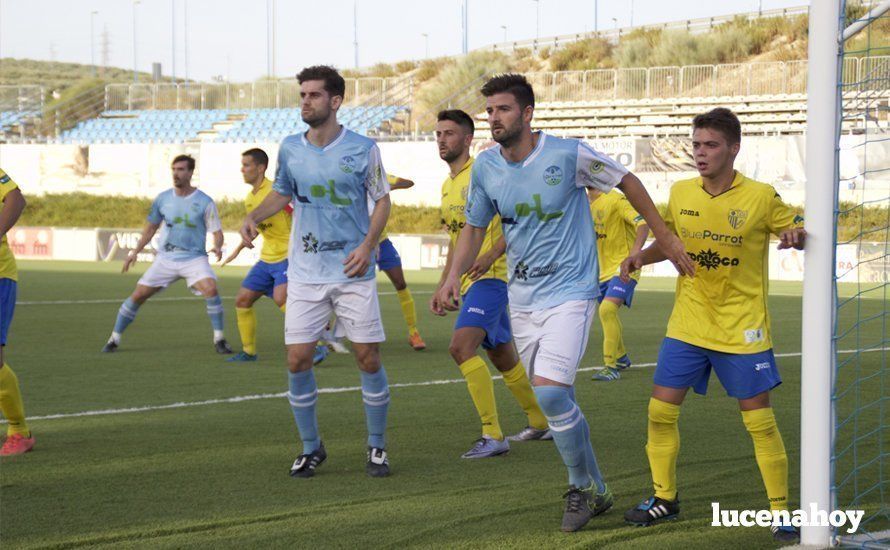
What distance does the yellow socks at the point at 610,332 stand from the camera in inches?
428

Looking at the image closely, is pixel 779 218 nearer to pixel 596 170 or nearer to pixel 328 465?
pixel 596 170

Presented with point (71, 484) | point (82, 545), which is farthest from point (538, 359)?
point (71, 484)

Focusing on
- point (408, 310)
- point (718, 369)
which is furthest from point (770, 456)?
point (408, 310)

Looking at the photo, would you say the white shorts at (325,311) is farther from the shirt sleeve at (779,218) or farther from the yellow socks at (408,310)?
the yellow socks at (408,310)

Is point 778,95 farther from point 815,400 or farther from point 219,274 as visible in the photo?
point 815,400

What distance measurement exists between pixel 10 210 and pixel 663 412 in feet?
13.0

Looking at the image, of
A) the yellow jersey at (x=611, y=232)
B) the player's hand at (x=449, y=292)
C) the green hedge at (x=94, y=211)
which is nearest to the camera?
the player's hand at (x=449, y=292)

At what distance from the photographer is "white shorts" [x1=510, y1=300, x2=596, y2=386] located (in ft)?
17.9

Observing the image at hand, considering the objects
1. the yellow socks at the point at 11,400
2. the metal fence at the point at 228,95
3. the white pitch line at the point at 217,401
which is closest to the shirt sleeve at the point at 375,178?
the yellow socks at the point at 11,400

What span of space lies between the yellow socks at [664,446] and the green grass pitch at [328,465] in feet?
0.56

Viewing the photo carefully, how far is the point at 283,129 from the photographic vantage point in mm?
45281

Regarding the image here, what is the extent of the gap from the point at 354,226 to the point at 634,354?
22.5 feet

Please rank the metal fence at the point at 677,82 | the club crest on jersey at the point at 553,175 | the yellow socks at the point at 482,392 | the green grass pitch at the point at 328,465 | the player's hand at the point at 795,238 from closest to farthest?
the player's hand at the point at 795,238 → the green grass pitch at the point at 328,465 → the club crest on jersey at the point at 553,175 → the yellow socks at the point at 482,392 → the metal fence at the point at 677,82

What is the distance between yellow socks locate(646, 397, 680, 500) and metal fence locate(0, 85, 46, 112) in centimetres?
5111
